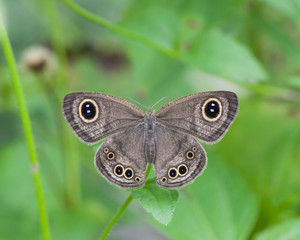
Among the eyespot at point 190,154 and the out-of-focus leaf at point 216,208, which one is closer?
the eyespot at point 190,154

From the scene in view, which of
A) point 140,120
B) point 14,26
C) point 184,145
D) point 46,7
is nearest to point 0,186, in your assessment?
point 46,7

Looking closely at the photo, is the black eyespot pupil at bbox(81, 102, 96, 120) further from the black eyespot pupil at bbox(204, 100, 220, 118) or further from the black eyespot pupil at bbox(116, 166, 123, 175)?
the black eyespot pupil at bbox(204, 100, 220, 118)

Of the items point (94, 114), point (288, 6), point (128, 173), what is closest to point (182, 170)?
point (128, 173)

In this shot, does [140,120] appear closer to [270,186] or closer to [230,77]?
[230,77]

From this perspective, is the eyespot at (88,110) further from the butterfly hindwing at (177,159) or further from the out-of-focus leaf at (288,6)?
the out-of-focus leaf at (288,6)

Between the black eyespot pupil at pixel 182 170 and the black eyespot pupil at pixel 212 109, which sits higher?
the black eyespot pupil at pixel 212 109

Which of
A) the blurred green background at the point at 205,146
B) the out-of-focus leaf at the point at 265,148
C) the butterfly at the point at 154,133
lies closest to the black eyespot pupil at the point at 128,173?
the butterfly at the point at 154,133

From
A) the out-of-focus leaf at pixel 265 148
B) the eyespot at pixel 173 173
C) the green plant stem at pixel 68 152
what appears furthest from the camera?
the green plant stem at pixel 68 152
